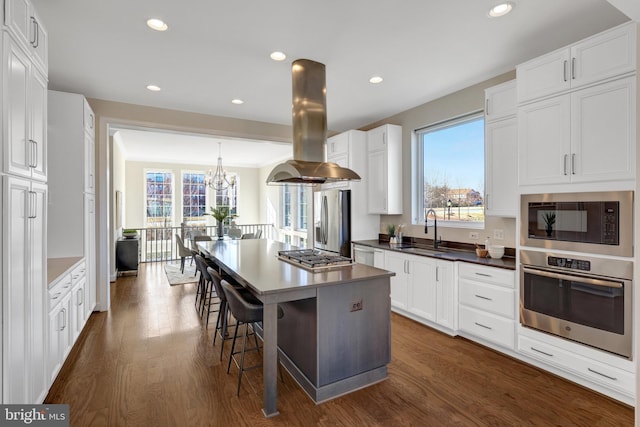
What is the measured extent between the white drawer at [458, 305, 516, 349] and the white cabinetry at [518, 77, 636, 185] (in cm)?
132

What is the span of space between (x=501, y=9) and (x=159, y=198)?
945cm

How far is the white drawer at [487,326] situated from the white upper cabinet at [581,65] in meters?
2.04

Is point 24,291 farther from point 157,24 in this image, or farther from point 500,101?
point 500,101

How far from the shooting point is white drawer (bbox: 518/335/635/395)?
2.20 meters

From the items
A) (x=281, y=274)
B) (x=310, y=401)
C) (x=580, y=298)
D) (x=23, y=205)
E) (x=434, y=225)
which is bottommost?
(x=310, y=401)

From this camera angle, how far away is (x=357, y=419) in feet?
6.87

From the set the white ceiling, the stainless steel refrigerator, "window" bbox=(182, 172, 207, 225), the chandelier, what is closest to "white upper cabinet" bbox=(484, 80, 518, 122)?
the white ceiling

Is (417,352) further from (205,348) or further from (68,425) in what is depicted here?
(68,425)

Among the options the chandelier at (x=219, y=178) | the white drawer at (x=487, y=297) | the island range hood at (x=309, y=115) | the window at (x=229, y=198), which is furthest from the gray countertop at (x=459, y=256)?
the window at (x=229, y=198)

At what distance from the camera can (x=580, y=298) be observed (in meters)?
2.42

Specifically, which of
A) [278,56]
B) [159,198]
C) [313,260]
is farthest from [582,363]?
[159,198]

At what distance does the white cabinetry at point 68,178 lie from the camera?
3.46m

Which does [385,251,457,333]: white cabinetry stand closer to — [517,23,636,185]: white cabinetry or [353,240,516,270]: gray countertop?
[353,240,516,270]: gray countertop

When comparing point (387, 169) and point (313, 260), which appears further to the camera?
point (387, 169)
